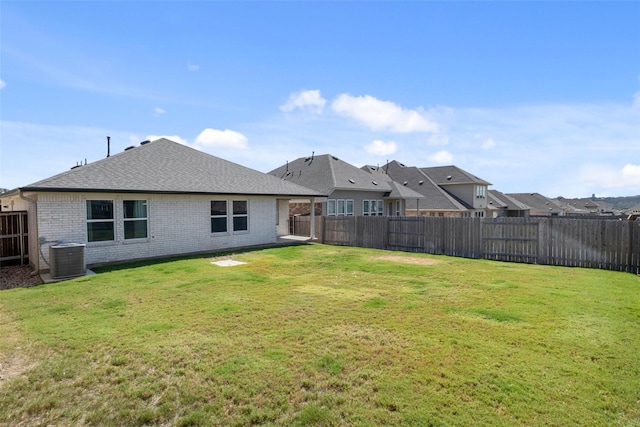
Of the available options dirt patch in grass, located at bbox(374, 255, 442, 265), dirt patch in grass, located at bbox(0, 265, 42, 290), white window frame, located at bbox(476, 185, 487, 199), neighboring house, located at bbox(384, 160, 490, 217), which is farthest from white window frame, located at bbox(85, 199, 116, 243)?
white window frame, located at bbox(476, 185, 487, 199)

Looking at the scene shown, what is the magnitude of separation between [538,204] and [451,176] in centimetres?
3487

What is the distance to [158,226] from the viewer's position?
13672mm

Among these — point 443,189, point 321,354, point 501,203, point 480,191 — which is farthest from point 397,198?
point 501,203

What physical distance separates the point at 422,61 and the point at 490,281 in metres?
11.3

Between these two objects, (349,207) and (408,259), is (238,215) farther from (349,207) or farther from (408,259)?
(349,207)

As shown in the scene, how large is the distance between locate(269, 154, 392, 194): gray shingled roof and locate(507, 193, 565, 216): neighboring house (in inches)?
1709

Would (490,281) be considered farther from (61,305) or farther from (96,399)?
(61,305)

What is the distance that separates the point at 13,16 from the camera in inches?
395

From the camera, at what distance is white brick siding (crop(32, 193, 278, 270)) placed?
439 inches

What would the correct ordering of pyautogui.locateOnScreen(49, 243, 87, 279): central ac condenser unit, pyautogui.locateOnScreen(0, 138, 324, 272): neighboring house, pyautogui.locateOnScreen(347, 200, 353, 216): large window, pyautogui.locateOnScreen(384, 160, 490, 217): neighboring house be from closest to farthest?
pyautogui.locateOnScreen(49, 243, 87, 279): central ac condenser unit
pyautogui.locateOnScreen(0, 138, 324, 272): neighboring house
pyautogui.locateOnScreen(347, 200, 353, 216): large window
pyautogui.locateOnScreen(384, 160, 490, 217): neighboring house

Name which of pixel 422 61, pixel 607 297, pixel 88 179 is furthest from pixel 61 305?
pixel 422 61

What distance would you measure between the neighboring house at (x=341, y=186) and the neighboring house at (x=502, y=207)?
21024mm

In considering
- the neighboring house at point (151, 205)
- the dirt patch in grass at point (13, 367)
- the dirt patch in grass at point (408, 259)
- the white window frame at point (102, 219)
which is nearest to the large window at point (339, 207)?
the neighboring house at point (151, 205)

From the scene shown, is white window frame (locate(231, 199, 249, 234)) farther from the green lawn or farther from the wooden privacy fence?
the green lawn
